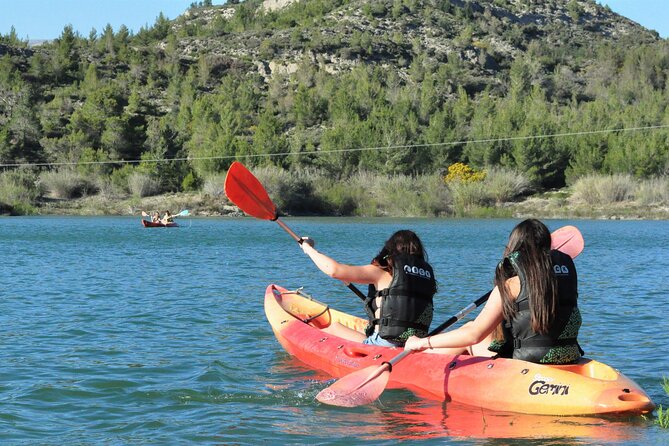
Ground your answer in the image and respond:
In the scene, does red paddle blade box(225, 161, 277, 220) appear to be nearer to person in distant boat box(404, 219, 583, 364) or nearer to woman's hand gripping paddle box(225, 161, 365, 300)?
woman's hand gripping paddle box(225, 161, 365, 300)

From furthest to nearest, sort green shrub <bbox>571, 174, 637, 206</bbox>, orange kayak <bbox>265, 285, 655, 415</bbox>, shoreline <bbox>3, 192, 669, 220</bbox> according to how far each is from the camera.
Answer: green shrub <bbox>571, 174, 637, 206</bbox> → shoreline <bbox>3, 192, 669, 220</bbox> → orange kayak <bbox>265, 285, 655, 415</bbox>

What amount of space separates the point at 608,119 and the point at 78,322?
51578 mm

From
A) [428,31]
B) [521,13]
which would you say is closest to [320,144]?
[428,31]

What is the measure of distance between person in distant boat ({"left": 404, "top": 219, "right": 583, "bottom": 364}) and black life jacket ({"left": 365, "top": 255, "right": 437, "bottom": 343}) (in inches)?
35.1

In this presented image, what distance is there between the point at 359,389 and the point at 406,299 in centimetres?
99

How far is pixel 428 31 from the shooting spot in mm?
101438

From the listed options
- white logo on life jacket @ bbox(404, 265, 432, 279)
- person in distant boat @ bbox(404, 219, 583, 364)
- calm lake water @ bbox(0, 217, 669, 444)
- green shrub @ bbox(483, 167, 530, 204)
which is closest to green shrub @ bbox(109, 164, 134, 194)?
green shrub @ bbox(483, 167, 530, 204)

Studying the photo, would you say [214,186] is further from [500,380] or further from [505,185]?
[500,380]

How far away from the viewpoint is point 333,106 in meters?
63.6

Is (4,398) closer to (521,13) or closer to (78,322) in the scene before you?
(78,322)

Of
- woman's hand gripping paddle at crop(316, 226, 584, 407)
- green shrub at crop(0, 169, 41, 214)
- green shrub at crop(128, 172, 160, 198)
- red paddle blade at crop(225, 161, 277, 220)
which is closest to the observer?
woman's hand gripping paddle at crop(316, 226, 584, 407)

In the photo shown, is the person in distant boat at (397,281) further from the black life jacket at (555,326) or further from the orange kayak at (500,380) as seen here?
the black life jacket at (555,326)

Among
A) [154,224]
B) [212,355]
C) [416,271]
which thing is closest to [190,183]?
[154,224]

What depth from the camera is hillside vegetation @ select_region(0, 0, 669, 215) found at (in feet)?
177
